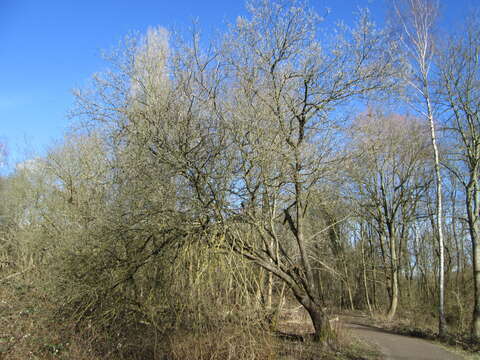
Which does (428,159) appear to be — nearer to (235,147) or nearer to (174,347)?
(235,147)

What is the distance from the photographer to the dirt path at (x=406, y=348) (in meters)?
9.10

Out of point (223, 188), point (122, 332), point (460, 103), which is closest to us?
point (223, 188)

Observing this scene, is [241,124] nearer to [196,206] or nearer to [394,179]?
[196,206]

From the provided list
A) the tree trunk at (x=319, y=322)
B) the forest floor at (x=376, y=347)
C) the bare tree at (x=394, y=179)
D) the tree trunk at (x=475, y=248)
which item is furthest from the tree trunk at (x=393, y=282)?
the tree trunk at (x=319, y=322)

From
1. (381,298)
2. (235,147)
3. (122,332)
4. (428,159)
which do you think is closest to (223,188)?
(235,147)

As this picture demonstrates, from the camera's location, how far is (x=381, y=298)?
78.9 feet

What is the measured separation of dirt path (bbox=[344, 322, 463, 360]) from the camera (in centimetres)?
910

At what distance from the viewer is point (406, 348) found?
10203 mm

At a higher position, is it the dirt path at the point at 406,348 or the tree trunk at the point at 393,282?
the tree trunk at the point at 393,282

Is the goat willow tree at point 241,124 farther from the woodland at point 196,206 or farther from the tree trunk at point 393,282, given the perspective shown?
the tree trunk at point 393,282

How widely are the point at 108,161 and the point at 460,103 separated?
11498 mm

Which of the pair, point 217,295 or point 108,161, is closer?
point 217,295

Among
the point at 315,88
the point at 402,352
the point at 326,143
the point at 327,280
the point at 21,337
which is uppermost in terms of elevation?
the point at 315,88

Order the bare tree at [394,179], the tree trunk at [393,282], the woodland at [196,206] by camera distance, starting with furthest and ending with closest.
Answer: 1. the tree trunk at [393,282]
2. the bare tree at [394,179]
3. the woodland at [196,206]
